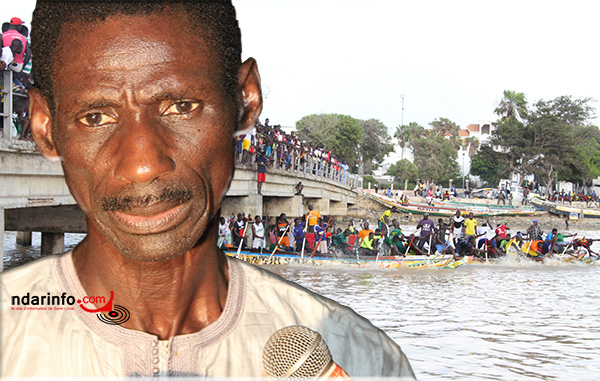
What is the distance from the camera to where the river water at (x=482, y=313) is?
10180 millimetres

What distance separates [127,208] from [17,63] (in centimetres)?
1013

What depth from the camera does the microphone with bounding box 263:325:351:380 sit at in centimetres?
125

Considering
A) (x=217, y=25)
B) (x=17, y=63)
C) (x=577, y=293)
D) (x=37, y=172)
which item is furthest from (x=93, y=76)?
(x=577, y=293)

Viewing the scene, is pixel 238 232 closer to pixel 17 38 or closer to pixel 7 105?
pixel 7 105

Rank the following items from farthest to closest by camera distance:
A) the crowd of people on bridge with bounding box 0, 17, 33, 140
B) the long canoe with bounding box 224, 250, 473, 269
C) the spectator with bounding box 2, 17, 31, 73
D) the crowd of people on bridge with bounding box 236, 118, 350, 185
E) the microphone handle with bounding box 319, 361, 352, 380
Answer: the crowd of people on bridge with bounding box 236, 118, 350, 185, the long canoe with bounding box 224, 250, 473, 269, the crowd of people on bridge with bounding box 0, 17, 33, 140, the spectator with bounding box 2, 17, 31, 73, the microphone handle with bounding box 319, 361, 352, 380

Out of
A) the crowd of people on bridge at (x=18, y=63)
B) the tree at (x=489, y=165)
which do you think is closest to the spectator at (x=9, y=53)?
the crowd of people on bridge at (x=18, y=63)

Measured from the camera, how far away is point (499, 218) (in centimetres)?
5712

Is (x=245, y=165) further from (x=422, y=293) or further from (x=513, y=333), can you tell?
(x=513, y=333)

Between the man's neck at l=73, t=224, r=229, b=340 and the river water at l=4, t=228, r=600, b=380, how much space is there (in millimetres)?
8122

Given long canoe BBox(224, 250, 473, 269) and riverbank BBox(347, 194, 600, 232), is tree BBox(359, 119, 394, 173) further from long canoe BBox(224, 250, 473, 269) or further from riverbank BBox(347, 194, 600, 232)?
long canoe BBox(224, 250, 473, 269)

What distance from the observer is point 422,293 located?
1759 centimetres

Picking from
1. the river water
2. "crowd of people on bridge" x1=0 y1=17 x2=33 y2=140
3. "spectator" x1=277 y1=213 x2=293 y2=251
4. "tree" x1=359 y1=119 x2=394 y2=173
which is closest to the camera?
"crowd of people on bridge" x1=0 y1=17 x2=33 y2=140

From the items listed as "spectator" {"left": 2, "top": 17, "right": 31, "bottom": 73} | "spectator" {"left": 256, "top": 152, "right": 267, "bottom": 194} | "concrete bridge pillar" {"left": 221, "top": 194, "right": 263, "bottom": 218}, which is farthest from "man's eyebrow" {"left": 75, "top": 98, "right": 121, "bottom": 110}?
"concrete bridge pillar" {"left": 221, "top": 194, "right": 263, "bottom": 218}

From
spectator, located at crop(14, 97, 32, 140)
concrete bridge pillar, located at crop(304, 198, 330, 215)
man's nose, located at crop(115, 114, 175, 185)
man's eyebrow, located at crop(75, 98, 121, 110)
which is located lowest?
concrete bridge pillar, located at crop(304, 198, 330, 215)
